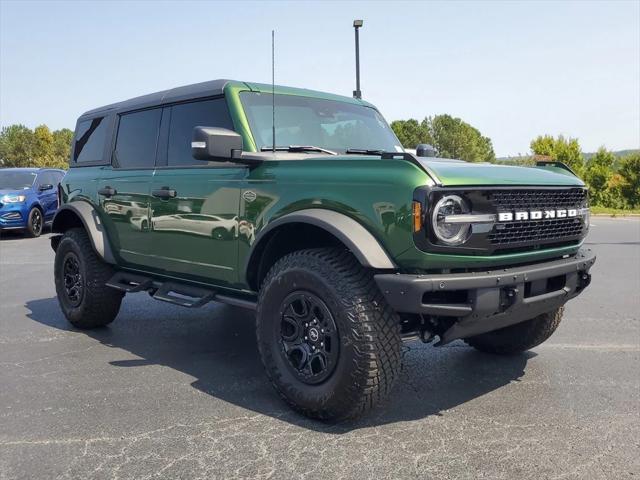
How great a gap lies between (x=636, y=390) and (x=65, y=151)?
6104 centimetres

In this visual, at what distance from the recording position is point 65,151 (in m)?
58.1

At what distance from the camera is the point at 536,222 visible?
344 centimetres

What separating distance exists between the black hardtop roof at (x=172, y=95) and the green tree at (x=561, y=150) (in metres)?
26.4

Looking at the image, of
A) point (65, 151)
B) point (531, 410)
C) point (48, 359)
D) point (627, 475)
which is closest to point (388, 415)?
point (531, 410)

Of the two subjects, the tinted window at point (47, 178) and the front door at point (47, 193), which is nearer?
the front door at point (47, 193)

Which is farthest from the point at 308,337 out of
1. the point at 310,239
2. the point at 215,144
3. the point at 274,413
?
the point at 215,144

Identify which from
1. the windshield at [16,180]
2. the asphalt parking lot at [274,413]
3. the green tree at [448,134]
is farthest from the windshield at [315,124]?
the green tree at [448,134]

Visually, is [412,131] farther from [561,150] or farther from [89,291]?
[89,291]

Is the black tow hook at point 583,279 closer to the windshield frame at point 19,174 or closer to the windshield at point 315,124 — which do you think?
the windshield at point 315,124

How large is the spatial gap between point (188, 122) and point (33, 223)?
1157 centimetres

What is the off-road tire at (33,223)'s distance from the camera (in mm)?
14341

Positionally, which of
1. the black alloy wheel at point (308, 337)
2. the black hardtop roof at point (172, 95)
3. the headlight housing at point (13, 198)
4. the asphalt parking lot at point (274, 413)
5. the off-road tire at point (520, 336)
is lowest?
the asphalt parking lot at point (274, 413)

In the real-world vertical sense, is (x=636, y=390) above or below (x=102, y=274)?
below

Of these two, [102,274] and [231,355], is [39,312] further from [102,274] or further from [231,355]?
[231,355]
